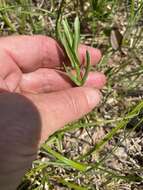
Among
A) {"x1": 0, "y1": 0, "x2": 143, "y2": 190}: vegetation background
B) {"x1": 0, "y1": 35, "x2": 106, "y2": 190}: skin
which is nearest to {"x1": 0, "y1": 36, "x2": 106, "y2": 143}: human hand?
Result: {"x1": 0, "y1": 35, "x2": 106, "y2": 190}: skin

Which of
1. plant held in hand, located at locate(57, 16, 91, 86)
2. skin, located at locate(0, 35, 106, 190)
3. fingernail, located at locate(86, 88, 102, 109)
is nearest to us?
skin, located at locate(0, 35, 106, 190)

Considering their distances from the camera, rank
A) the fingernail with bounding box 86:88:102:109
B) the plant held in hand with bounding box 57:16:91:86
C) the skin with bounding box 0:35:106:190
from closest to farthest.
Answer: the skin with bounding box 0:35:106:190, the fingernail with bounding box 86:88:102:109, the plant held in hand with bounding box 57:16:91:86

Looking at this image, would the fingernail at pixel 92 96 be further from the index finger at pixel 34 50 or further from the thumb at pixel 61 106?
the index finger at pixel 34 50

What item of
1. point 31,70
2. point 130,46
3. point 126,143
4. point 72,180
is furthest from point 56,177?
point 130,46

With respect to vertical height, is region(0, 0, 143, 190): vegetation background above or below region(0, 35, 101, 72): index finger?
below

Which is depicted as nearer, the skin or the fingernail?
the skin

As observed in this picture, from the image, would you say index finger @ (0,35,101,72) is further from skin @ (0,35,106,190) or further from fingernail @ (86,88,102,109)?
fingernail @ (86,88,102,109)

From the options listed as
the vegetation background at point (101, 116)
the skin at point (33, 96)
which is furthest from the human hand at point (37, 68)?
the vegetation background at point (101, 116)
